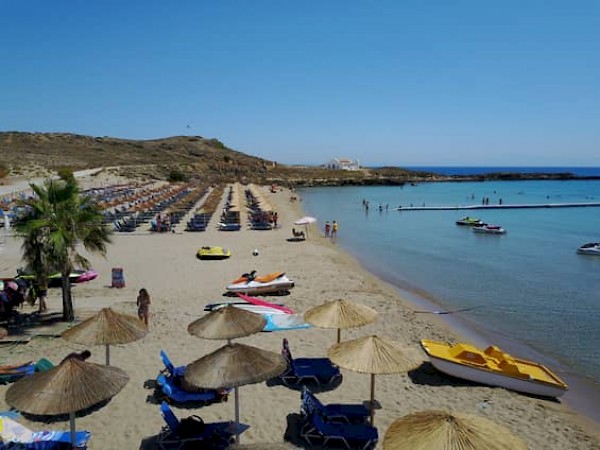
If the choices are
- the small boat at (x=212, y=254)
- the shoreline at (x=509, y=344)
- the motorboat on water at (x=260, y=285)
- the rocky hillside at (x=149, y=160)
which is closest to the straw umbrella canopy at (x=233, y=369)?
the shoreline at (x=509, y=344)

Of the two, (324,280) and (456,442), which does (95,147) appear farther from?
(456,442)

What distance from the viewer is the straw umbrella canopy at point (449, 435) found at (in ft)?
14.3

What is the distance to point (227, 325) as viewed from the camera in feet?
25.5

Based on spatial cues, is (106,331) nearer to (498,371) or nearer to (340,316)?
(340,316)

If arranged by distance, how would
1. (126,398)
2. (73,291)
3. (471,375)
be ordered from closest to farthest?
(126,398)
(471,375)
(73,291)

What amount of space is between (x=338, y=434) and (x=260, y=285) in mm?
8397

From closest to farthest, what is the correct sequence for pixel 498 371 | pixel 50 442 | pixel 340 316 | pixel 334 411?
1. pixel 50 442
2. pixel 334 411
3. pixel 340 316
4. pixel 498 371

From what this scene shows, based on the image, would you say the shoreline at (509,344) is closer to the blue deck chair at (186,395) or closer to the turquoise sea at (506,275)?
the turquoise sea at (506,275)

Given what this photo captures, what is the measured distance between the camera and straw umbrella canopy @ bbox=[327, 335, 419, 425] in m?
6.92

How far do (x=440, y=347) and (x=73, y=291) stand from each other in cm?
1086

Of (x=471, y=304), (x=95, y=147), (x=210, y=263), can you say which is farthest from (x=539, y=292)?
(x=95, y=147)

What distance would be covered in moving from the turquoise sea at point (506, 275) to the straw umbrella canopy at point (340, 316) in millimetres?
5290

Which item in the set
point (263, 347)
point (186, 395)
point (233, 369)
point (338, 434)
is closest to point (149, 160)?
point (263, 347)

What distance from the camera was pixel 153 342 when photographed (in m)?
10.6
